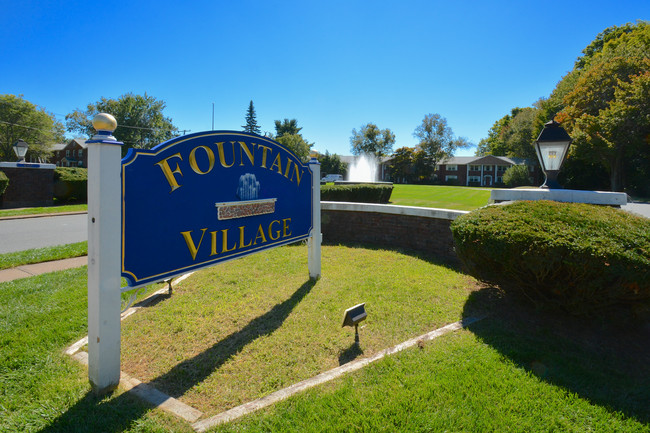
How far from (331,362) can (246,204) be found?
2.23 metres

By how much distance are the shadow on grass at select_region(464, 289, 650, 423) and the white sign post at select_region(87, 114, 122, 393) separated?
3.63 meters

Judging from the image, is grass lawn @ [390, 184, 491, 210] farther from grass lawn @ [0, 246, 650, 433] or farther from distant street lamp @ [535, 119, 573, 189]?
grass lawn @ [0, 246, 650, 433]

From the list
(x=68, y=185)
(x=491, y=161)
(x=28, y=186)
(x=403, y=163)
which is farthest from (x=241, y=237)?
(x=491, y=161)

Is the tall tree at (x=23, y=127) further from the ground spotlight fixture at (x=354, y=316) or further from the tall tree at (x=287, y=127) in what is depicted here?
the ground spotlight fixture at (x=354, y=316)

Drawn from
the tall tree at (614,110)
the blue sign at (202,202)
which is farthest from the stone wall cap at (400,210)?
the tall tree at (614,110)

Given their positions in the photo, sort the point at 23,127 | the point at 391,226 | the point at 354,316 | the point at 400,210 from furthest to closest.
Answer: the point at 23,127 < the point at 391,226 < the point at 400,210 < the point at 354,316

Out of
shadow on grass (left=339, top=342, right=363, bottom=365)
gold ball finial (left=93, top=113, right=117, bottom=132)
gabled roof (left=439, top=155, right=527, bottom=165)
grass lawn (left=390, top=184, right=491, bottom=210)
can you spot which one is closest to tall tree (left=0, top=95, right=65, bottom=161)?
grass lawn (left=390, top=184, right=491, bottom=210)

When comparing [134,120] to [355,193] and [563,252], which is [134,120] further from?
[563,252]

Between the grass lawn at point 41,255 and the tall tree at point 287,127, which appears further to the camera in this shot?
the tall tree at point 287,127

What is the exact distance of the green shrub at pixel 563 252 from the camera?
3242 mm

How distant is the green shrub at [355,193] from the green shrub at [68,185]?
46.4ft

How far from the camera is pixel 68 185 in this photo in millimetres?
18719

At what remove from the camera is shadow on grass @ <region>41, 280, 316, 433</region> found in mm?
2461

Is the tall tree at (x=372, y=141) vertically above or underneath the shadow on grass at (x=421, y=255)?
above
